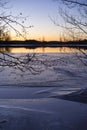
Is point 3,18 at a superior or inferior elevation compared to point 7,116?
superior

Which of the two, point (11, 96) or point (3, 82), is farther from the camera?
point (3, 82)

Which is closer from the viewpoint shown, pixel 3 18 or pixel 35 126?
pixel 3 18

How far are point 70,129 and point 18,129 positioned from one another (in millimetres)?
1240

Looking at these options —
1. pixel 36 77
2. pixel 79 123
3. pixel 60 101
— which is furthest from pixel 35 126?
pixel 36 77

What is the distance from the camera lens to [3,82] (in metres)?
18.1

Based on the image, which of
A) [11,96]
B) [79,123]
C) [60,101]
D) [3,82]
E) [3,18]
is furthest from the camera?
[3,82]

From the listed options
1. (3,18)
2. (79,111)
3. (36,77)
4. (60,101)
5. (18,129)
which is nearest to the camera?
(3,18)

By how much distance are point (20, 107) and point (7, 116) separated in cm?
140

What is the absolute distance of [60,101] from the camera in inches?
464

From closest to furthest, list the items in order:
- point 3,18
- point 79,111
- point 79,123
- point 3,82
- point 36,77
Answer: point 3,18 → point 79,123 → point 79,111 → point 3,82 → point 36,77

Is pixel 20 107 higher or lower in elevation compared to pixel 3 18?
lower

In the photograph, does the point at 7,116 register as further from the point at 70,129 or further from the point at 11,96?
the point at 11,96

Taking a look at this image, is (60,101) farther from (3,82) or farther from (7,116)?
(3,82)

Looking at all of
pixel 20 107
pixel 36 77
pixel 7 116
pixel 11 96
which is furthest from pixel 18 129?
pixel 36 77
